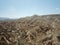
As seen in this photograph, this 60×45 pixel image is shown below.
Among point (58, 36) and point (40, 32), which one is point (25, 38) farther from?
point (58, 36)

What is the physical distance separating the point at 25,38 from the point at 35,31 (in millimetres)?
3430

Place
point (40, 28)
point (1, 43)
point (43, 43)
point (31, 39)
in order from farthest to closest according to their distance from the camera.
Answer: point (40, 28), point (31, 39), point (43, 43), point (1, 43)

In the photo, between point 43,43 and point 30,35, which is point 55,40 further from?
point 30,35

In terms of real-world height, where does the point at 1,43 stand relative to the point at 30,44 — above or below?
above

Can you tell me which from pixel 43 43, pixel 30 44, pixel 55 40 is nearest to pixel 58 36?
pixel 55 40

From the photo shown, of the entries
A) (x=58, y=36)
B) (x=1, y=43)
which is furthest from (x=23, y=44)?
(x=58, y=36)

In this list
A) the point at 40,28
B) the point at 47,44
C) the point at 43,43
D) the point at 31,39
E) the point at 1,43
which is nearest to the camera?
the point at 1,43

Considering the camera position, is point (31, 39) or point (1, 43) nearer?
point (1, 43)

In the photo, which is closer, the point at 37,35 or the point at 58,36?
the point at 58,36

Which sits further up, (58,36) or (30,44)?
(58,36)

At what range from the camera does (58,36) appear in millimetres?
20875

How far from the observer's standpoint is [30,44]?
22656 millimetres

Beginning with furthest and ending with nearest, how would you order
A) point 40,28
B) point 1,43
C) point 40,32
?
point 40,28 < point 40,32 < point 1,43

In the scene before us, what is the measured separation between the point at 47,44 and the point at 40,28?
10.2m
